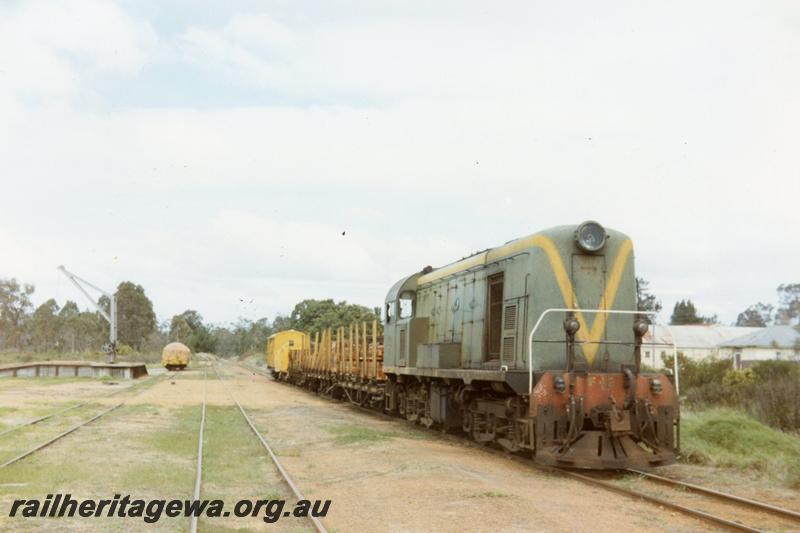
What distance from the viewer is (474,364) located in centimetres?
1325

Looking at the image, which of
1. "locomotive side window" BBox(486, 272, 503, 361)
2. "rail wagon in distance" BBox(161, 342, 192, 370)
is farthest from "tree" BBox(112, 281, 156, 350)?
"locomotive side window" BBox(486, 272, 503, 361)

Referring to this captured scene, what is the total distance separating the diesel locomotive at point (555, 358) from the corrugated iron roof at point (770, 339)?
57891 mm

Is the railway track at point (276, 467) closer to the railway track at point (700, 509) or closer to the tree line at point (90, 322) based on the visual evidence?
the railway track at point (700, 509)

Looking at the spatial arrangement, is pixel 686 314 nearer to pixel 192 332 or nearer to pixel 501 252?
pixel 192 332

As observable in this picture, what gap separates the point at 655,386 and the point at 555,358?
1.47 metres

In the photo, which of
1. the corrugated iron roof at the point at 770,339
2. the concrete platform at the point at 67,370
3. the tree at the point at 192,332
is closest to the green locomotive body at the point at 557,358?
the concrete platform at the point at 67,370

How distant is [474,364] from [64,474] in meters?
6.70

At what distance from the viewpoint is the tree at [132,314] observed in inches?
3789

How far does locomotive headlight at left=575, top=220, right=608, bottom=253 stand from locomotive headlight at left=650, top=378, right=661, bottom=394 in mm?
2051

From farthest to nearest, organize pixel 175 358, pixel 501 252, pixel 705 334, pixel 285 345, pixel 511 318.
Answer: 1. pixel 705 334
2. pixel 175 358
3. pixel 285 345
4. pixel 501 252
5. pixel 511 318

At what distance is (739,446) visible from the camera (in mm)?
12711

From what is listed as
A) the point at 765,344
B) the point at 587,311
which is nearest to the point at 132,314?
the point at 765,344

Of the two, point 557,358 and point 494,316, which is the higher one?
point 494,316

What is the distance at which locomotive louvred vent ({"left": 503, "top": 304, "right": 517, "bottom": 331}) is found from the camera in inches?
459
